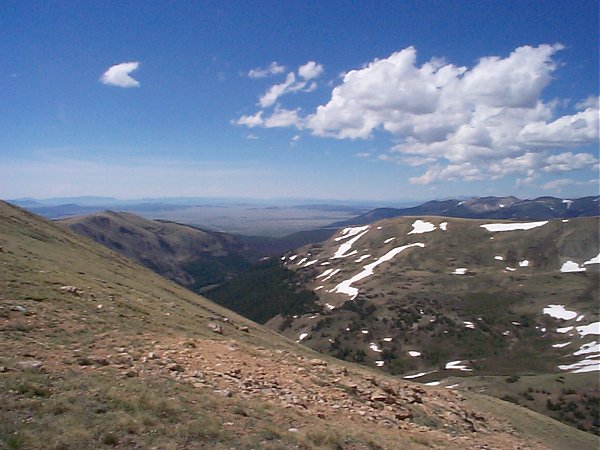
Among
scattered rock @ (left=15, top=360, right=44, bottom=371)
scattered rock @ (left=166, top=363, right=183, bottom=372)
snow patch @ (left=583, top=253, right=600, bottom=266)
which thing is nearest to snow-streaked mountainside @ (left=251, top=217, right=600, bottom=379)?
snow patch @ (left=583, top=253, right=600, bottom=266)

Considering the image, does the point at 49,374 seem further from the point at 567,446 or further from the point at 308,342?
the point at 308,342

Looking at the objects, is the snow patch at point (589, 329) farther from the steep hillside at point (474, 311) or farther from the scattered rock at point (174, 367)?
the scattered rock at point (174, 367)

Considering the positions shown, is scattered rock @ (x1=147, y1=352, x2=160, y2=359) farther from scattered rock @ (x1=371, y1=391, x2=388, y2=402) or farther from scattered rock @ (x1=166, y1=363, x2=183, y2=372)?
scattered rock @ (x1=371, y1=391, x2=388, y2=402)

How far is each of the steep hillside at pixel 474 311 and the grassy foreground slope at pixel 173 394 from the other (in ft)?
168

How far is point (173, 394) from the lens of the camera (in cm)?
1556

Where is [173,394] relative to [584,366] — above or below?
above

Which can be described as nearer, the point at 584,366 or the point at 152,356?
the point at 152,356

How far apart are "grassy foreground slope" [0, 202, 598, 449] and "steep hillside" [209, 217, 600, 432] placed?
168 ft

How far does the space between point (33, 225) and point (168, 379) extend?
51.1m

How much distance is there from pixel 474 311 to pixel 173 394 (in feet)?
480

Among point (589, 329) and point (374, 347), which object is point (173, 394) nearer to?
point (374, 347)

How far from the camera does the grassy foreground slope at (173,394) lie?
12469mm

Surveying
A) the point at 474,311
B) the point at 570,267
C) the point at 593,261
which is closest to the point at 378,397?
the point at 474,311

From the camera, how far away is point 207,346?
24.1 meters
